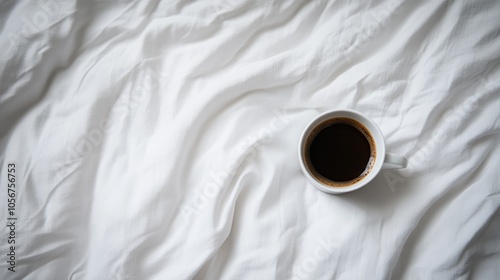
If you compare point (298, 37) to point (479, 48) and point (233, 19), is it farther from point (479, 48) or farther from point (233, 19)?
point (479, 48)

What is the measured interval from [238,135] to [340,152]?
19cm

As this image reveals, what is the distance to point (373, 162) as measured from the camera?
1.99 feet

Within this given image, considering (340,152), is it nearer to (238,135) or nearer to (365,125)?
(365,125)

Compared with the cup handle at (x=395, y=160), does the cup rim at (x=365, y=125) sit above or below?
above

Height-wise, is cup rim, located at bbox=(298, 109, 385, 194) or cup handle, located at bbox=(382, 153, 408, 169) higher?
cup rim, located at bbox=(298, 109, 385, 194)

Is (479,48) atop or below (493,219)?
atop

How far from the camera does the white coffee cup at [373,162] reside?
1.87 ft

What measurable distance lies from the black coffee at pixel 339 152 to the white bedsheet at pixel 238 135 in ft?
0.12

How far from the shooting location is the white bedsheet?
595mm

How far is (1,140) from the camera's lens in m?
0.62

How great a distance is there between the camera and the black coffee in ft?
2.01

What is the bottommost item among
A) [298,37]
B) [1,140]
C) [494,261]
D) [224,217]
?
[494,261]

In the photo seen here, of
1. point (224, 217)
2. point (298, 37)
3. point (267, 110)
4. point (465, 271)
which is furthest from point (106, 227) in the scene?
point (465, 271)

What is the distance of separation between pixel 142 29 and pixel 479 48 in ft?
2.02
